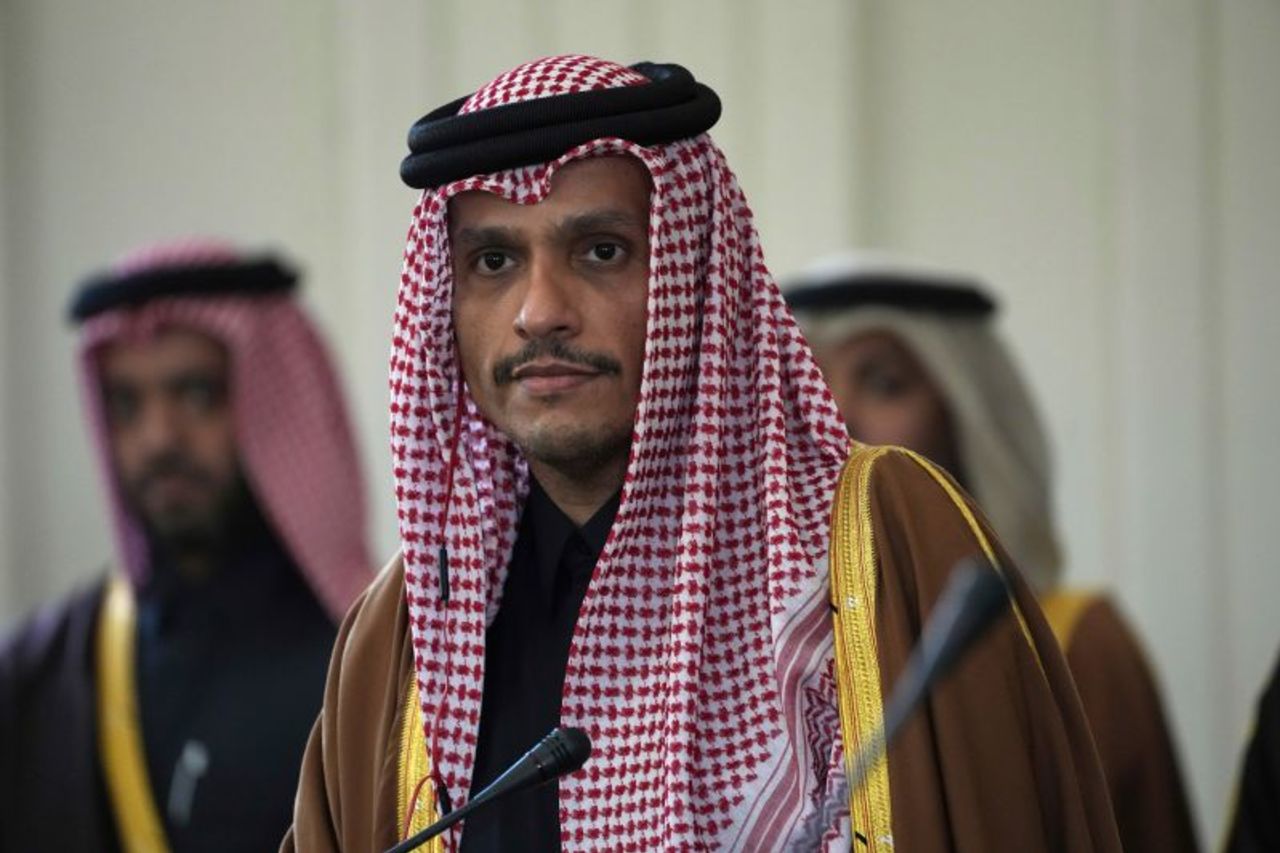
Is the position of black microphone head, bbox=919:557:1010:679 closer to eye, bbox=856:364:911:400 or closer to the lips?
the lips

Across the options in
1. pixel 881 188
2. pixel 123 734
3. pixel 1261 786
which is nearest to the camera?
pixel 1261 786

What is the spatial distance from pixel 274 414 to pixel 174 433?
217 millimetres

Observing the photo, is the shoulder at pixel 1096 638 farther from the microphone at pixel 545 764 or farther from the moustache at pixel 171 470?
the microphone at pixel 545 764

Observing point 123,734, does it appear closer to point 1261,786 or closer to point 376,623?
point 376,623

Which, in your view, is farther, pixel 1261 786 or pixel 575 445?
pixel 1261 786

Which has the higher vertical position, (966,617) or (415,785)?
(966,617)

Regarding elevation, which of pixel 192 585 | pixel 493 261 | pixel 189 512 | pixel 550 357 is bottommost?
pixel 192 585

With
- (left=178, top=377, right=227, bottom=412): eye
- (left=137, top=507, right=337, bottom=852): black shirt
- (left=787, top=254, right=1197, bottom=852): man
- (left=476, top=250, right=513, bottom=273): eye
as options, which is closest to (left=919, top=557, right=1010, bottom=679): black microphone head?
(left=476, top=250, right=513, bottom=273): eye

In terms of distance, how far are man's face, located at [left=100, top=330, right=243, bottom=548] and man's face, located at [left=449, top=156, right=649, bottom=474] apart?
2161 millimetres

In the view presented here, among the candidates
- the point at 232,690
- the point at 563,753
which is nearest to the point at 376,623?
the point at 563,753

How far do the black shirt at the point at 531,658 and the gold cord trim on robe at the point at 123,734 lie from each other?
1.76 meters

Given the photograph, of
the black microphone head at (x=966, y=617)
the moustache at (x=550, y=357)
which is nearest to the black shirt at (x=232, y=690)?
the moustache at (x=550, y=357)

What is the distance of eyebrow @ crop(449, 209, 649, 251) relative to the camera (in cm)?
263

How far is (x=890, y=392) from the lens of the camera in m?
5.06
